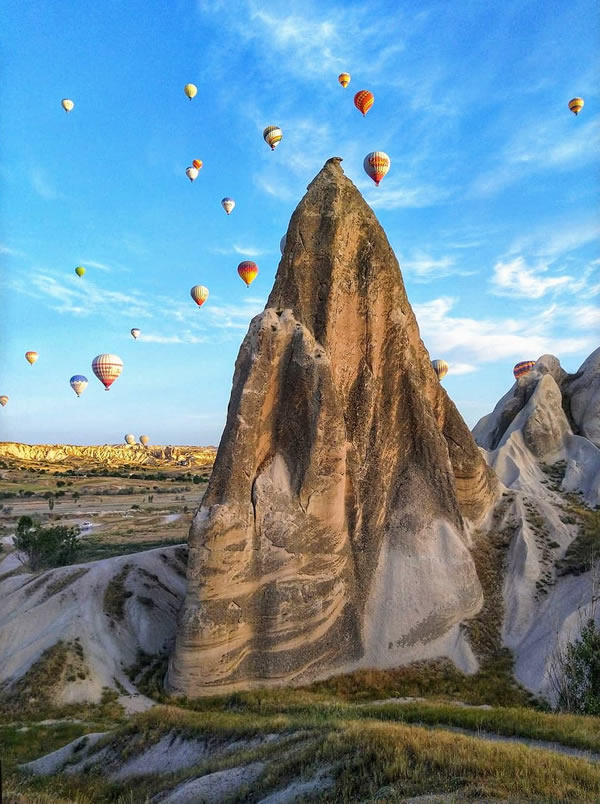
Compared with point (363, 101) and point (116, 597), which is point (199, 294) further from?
point (116, 597)

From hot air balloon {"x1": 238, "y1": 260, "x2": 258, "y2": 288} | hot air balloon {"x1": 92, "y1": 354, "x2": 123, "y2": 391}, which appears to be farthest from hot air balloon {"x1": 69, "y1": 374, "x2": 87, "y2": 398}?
hot air balloon {"x1": 238, "y1": 260, "x2": 258, "y2": 288}

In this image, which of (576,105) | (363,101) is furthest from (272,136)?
(576,105)

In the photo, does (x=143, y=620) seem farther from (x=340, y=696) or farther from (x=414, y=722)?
(x=414, y=722)

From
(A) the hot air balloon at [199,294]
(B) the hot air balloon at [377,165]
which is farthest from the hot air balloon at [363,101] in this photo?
(A) the hot air balloon at [199,294]

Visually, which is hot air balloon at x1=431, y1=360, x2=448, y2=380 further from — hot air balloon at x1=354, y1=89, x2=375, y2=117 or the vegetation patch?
the vegetation patch

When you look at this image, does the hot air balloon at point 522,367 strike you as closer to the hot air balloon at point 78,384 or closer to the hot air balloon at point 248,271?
the hot air balloon at point 248,271
